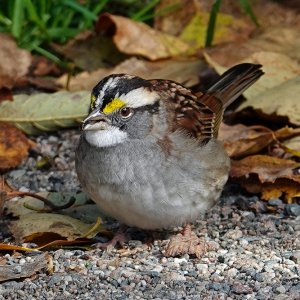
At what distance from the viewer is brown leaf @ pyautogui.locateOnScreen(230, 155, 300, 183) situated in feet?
17.4

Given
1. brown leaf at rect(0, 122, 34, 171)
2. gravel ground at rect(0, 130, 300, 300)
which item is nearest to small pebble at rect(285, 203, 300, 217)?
gravel ground at rect(0, 130, 300, 300)

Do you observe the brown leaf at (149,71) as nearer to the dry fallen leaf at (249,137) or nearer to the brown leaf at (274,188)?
the dry fallen leaf at (249,137)

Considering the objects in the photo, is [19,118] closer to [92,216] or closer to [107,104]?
[92,216]

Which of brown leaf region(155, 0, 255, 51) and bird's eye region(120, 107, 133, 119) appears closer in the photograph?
bird's eye region(120, 107, 133, 119)

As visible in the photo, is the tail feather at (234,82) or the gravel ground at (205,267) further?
the tail feather at (234,82)

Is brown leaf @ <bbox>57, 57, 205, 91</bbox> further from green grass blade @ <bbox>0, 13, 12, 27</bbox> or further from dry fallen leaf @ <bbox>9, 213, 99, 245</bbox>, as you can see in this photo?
dry fallen leaf @ <bbox>9, 213, 99, 245</bbox>

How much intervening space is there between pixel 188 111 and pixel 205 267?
0.91 meters

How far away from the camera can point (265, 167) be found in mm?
5422

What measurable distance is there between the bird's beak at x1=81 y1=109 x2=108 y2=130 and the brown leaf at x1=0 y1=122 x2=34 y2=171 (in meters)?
1.24

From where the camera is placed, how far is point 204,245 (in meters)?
4.71

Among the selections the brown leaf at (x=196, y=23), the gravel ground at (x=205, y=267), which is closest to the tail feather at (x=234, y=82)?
the gravel ground at (x=205, y=267)

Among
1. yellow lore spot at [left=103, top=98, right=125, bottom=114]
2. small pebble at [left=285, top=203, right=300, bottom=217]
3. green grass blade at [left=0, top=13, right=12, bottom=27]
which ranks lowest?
small pebble at [left=285, top=203, right=300, bottom=217]

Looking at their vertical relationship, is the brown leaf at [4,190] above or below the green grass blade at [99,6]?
below

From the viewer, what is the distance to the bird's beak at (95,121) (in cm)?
452
